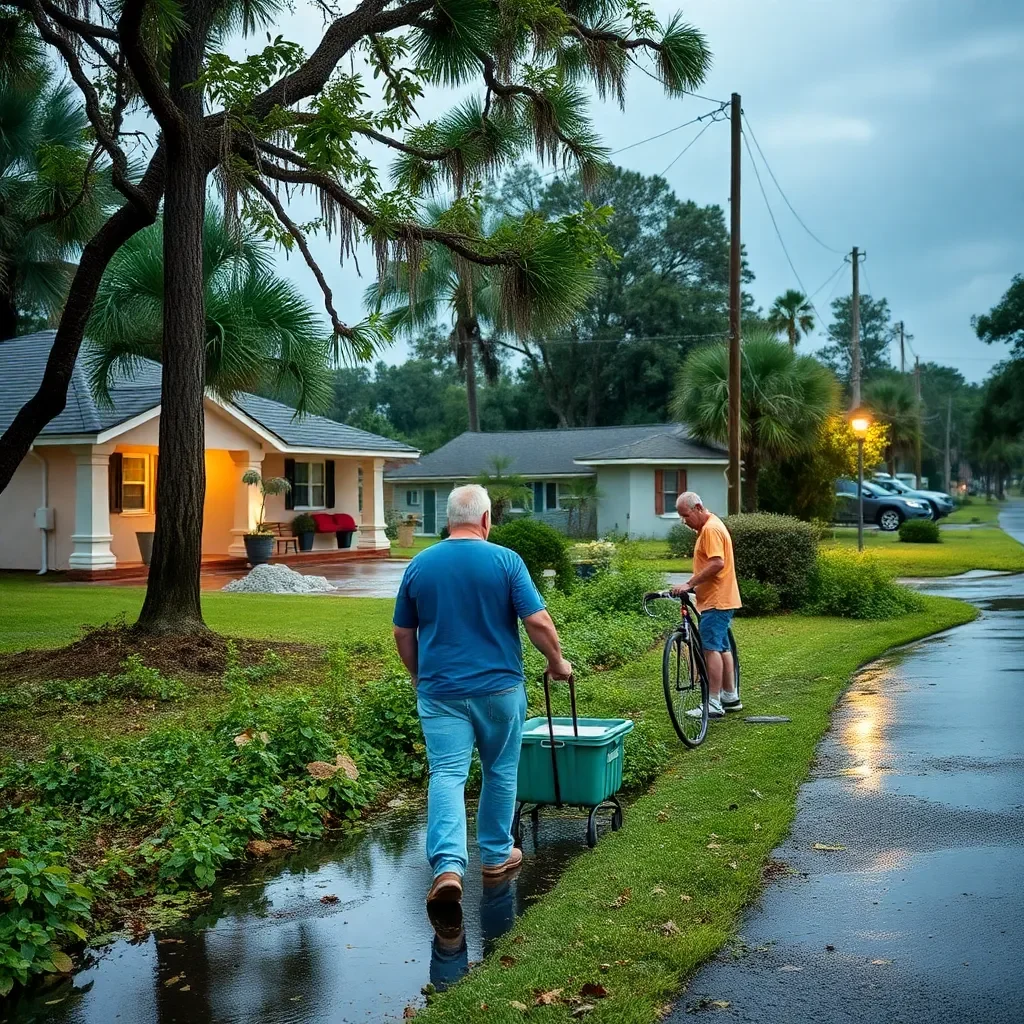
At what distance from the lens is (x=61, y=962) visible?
15.2ft

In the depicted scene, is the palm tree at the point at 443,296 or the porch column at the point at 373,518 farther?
the porch column at the point at 373,518

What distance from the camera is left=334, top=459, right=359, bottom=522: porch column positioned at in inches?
1307

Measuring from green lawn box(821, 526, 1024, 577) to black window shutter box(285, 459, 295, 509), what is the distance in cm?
1353

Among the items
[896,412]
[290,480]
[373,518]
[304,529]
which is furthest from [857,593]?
[896,412]

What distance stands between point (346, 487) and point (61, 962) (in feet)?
95.4

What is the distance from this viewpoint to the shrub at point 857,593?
1758 cm

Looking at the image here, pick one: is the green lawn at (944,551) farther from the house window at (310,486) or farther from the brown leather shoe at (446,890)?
the brown leather shoe at (446,890)

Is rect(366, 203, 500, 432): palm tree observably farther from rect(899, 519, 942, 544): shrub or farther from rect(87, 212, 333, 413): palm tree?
rect(899, 519, 942, 544): shrub

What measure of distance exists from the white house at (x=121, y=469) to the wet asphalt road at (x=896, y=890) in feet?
55.6

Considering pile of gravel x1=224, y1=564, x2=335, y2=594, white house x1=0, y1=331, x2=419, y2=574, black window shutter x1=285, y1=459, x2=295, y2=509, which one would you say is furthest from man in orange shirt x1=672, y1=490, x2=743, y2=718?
black window shutter x1=285, y1=459, x2=295, y2=509

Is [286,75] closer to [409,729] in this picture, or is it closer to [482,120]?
[482,120]

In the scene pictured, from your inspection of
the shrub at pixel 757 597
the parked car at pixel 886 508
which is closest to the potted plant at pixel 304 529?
the shrub at pixel 757 597

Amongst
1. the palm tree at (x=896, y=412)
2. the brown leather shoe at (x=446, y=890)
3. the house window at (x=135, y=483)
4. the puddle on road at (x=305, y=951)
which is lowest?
the puddle on road at (x=305, y=951)

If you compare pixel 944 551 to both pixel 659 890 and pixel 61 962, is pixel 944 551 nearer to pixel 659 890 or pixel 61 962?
pixel 659 890
